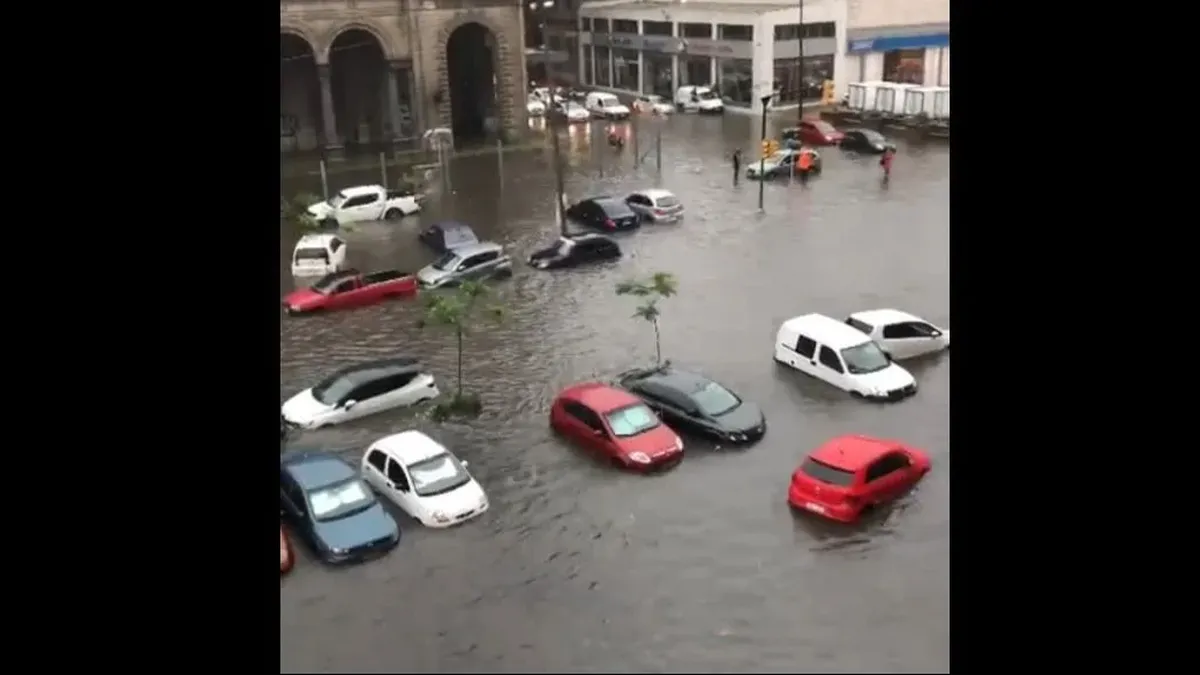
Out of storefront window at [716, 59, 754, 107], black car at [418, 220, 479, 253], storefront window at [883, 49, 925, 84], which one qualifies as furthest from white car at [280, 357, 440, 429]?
storefront window at [883, 49, 925, 84]

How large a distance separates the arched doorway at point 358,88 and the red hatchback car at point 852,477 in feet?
118

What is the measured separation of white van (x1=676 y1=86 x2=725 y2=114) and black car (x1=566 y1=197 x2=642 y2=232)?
25.3 meters

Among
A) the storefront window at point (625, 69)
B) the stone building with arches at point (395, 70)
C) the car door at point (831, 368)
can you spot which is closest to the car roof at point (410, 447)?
the car door at point (831, 368)

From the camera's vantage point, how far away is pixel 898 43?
6034 centimetres

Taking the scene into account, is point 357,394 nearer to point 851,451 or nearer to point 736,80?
point 851,451

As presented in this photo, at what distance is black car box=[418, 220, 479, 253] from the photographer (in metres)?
30.2

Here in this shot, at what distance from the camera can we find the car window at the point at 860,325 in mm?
21812

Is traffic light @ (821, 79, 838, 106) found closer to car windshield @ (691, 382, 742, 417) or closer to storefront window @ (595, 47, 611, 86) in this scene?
storefront window @ (595, 47, 611, 86)

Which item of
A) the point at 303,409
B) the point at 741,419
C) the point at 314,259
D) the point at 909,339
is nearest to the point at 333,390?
the point at 303,409

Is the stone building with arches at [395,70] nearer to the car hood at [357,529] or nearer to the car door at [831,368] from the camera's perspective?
the car door at [831,368]

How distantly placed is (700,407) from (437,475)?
466 centimetres

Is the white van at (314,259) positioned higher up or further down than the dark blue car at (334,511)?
higher up

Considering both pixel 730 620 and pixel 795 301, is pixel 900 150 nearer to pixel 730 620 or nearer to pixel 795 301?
pixel 795 301

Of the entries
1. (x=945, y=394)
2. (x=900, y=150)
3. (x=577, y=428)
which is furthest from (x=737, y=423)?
(x=900, y=150)
